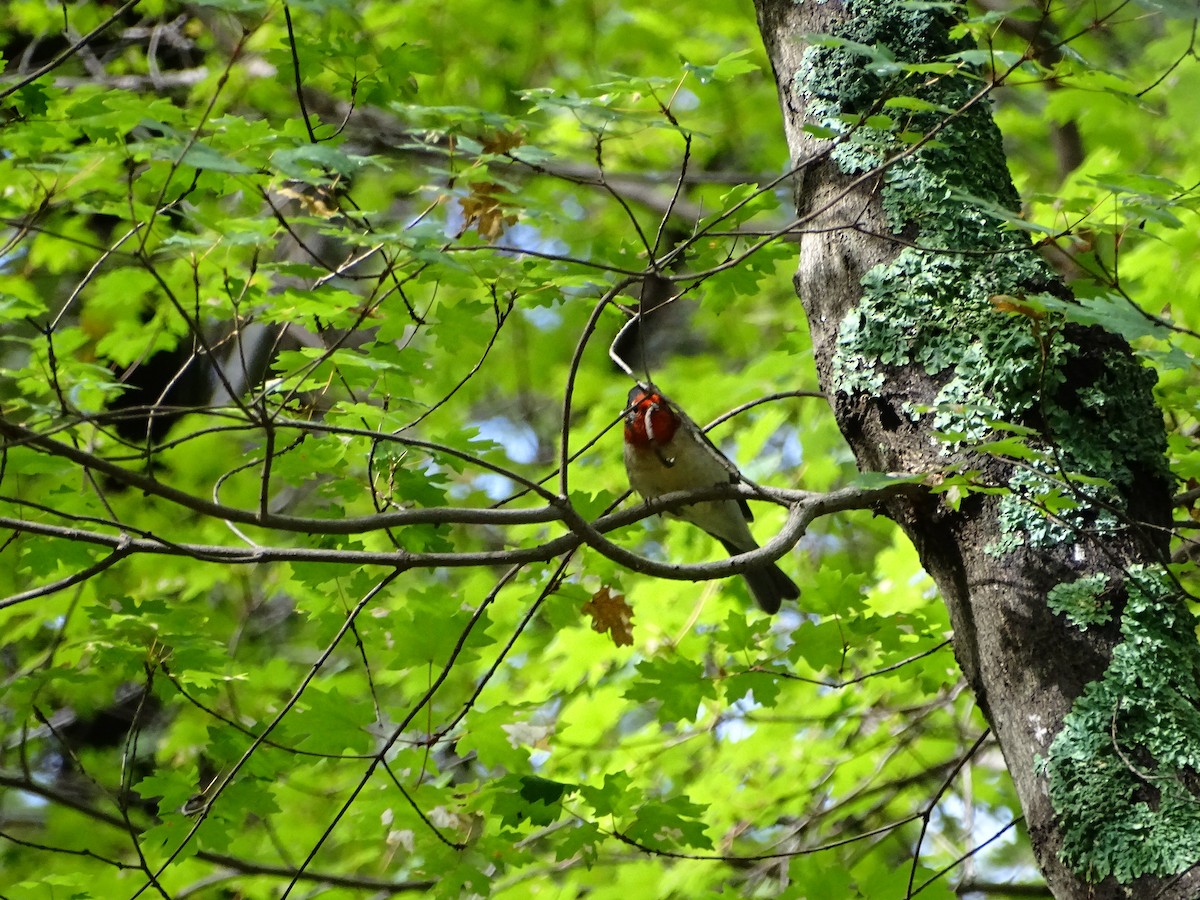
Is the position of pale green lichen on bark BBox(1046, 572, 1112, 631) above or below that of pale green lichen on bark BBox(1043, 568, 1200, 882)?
above

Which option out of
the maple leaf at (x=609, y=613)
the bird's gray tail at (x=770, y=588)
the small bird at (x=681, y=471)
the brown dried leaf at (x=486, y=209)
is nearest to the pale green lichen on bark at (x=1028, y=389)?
the brown dried leaf at (x=486, y=209)

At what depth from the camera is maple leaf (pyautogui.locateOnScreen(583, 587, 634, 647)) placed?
3055 millimetres

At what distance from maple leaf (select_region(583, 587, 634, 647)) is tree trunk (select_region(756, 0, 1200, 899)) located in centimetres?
89

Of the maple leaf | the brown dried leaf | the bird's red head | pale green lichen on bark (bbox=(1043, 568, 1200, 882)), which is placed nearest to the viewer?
pale green lichen on bark (bbox=(1043, 568, 1200, 882))

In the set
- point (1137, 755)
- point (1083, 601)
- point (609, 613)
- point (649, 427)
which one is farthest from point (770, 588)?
point (1137, 755)

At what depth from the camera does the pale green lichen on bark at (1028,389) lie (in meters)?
1.91

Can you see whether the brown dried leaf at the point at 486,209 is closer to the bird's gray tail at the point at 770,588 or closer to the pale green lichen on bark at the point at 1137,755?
the pale green lichen on bark at the point at 1137,755

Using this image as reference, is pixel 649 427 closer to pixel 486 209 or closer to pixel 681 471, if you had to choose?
pixel 681 471

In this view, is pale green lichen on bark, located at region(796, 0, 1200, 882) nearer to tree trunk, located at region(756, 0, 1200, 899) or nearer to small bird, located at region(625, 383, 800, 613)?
tree trunk, located at region(756, 0, 1200, 899)

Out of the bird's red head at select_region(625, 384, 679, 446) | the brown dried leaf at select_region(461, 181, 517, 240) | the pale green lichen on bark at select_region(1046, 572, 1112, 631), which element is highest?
the bird's red head at select_region(625, 384, 679, 446)

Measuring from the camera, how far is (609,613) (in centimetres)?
308

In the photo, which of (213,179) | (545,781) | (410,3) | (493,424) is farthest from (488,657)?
(493,424)

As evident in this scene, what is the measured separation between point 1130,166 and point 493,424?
4653 mm

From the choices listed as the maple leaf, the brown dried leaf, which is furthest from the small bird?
the brown dried leaf
